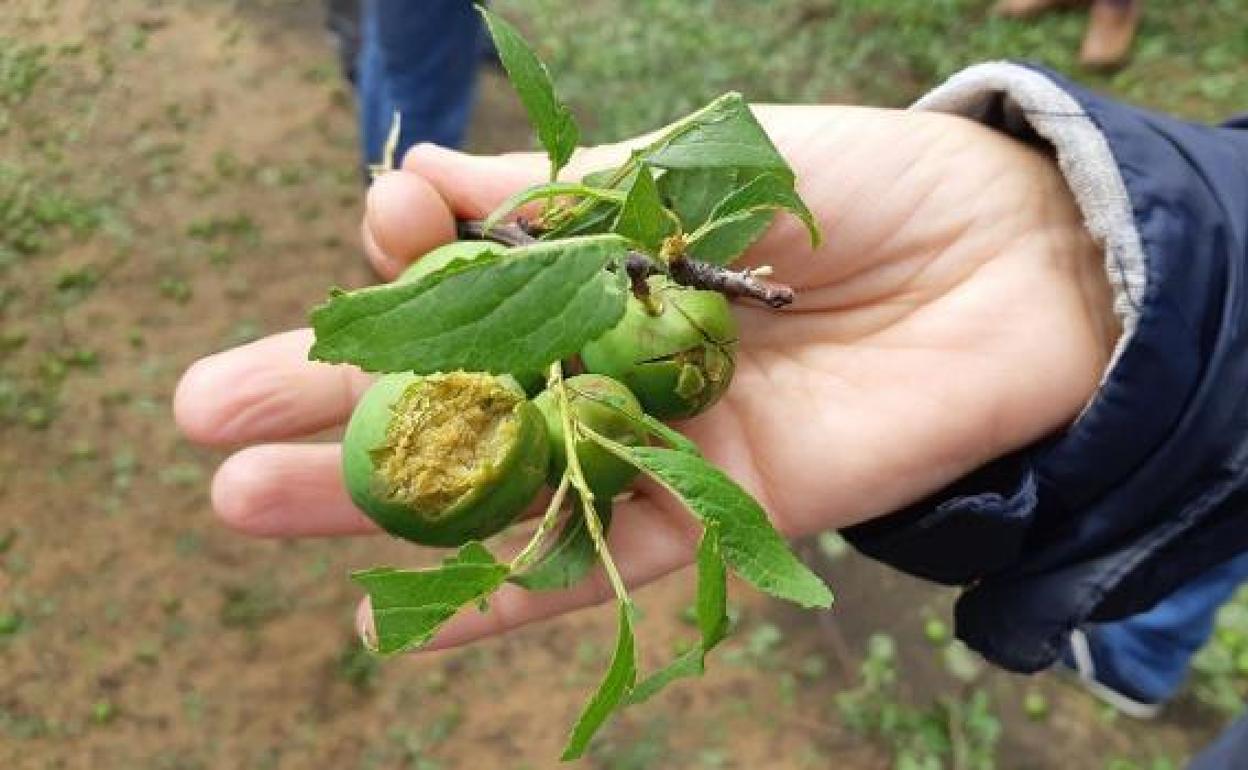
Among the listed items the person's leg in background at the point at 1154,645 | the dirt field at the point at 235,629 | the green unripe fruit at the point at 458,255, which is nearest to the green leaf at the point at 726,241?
the green unripe fruit at the point at 458,255

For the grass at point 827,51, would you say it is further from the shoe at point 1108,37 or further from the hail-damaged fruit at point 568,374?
the hail-damaged fruit at point 568,374

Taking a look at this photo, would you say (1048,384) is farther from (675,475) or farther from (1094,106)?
(675,475)

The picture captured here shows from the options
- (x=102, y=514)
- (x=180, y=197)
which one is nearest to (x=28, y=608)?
(x=102, y=514)

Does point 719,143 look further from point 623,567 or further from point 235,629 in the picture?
point 235,629

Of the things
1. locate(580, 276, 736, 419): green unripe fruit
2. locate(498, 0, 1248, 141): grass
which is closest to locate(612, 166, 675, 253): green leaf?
locate(580, 276, 736, 419): green unripe fruit

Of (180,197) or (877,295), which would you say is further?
(180,197)

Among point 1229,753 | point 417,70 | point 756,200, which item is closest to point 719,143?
point 756,200

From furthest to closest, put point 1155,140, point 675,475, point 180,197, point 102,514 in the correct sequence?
point 180,197 < point 102,514 < point 1155,140 < point 675,475
